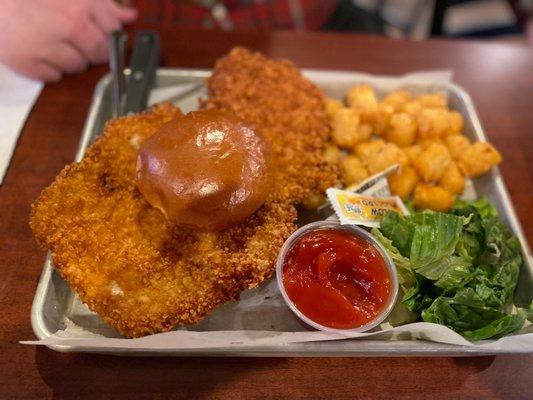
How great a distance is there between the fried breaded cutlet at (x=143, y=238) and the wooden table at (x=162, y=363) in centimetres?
20

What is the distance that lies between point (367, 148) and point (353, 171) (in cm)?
15

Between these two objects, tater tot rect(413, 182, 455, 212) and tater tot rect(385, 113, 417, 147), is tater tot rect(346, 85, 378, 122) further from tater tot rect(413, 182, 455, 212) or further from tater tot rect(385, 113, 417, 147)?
tater tot rect(413, 182, 455, 212)

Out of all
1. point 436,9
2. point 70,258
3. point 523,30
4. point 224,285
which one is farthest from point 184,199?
point 523,30

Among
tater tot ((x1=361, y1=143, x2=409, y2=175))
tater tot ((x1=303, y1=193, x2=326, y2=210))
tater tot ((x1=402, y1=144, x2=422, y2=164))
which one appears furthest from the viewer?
tater tot ((x1=402, y1=144, x2=422, y2=164))

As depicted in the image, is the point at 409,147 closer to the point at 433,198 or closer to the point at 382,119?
the point at 382,119

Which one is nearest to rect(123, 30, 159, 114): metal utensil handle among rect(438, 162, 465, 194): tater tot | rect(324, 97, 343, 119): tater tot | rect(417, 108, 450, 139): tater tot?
rect(324, 97, 343, 119): tater tot

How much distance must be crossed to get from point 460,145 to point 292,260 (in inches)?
43.5

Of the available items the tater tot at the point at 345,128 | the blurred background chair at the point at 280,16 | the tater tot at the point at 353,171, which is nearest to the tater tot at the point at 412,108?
the tater tot at the point at 345,128

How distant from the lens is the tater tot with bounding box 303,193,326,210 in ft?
6.87

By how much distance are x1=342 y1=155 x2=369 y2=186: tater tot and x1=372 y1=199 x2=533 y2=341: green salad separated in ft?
1.03

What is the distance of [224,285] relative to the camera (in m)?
1.73

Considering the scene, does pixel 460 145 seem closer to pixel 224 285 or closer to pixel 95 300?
pixel 224 285

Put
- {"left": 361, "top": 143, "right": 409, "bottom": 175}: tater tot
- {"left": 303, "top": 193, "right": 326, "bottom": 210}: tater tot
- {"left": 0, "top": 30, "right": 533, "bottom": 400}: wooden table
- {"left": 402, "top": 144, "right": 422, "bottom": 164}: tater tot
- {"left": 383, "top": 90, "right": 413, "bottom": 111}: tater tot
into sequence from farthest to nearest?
{"left": 383, "top": 90, "right": 413, "bottom": 111}: tater tot
{"left": 402, "top": 144, "right": 422, "bottom": 164}: tater tot
{"left": 361, "top": 143, "right": 409, "bottom": 175}: tater tot
{"left": 303, "top": 193, "right": 326, "bottom": 210}: tater tot
{"left": 0, "top": 30, "right": 533, "bottom": 400}: wooden table

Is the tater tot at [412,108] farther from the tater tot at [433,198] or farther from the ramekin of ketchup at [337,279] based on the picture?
the ramekin of ketchup at [337,279]
